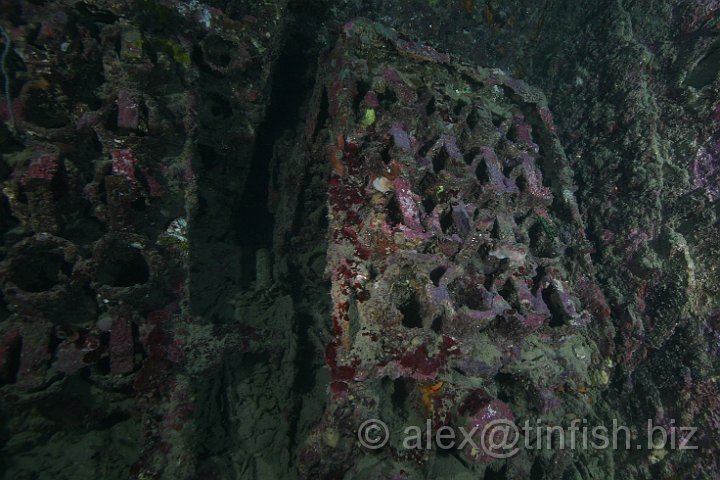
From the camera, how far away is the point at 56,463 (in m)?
2.25

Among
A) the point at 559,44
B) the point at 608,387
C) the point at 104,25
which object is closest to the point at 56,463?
the point at 104,25

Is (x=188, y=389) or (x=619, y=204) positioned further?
(x=619, y=204)

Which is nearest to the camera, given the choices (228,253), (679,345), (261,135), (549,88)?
(679,345)

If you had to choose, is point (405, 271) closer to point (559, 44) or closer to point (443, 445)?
point (443, 445)

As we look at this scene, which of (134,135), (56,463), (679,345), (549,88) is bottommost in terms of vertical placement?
(56,463)

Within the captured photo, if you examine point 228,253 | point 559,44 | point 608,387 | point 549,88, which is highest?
point 559,44

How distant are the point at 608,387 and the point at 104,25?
479 centimetres

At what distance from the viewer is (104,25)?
280 cm

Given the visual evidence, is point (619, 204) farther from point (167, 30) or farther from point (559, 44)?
point (167, 30)

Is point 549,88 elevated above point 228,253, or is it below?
above

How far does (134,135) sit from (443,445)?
2893 millimetres

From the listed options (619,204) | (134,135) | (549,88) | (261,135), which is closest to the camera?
(134,135)

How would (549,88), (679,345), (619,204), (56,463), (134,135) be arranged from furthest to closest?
1. (549,88)
2. (619,204)
3. (679,345)
4. (134,135)
5. (56,463)

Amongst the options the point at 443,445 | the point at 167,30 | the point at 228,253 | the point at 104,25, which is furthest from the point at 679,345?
the point at 104,25
